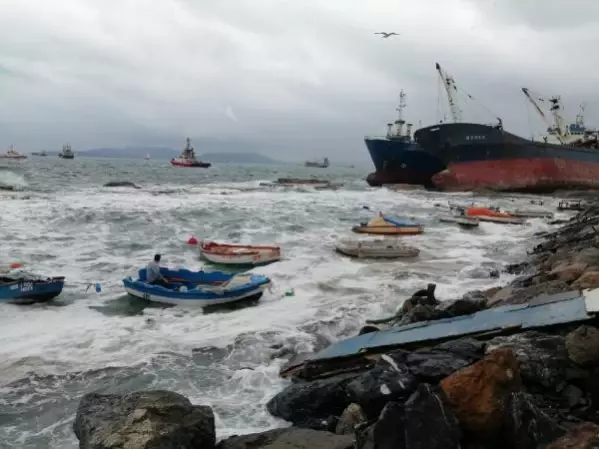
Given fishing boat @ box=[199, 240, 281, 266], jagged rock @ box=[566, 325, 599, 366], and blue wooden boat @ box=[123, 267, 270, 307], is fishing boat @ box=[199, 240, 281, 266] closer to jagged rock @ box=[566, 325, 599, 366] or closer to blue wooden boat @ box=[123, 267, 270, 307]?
blue wooden boat @ box=[123, 267, 270, 307]

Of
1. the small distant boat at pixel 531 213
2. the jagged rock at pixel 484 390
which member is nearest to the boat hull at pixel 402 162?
the small distant boat at pixel 531 213

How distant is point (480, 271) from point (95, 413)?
14500 mm

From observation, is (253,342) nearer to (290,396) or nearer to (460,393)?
(290,396)

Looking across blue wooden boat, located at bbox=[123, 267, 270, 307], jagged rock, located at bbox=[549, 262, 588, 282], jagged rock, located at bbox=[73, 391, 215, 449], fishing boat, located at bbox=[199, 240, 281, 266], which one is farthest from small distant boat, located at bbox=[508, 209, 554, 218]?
jagged rock, located at bbox=[73, 391, 215, 449]

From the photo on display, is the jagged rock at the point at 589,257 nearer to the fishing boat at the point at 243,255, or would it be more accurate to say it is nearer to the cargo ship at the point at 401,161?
the fishing boat at the point at 243,255

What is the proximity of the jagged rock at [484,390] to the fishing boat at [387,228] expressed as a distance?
74.1 ft

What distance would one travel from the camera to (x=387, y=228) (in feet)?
93.1

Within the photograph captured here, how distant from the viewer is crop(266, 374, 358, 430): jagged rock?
714 centimetres

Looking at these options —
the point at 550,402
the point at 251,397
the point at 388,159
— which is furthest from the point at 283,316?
the point at 388,159

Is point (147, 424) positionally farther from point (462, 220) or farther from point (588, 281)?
point (462, 220)

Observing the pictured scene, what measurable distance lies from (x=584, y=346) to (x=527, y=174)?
48.0 m

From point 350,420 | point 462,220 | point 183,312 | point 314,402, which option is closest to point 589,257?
point 314,402

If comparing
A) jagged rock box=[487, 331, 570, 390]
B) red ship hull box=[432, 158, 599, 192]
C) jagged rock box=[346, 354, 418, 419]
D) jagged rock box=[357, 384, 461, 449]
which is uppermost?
red ship hull box=[432, 158, 599, 192]

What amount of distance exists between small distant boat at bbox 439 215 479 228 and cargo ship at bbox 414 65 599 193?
19.3 m
